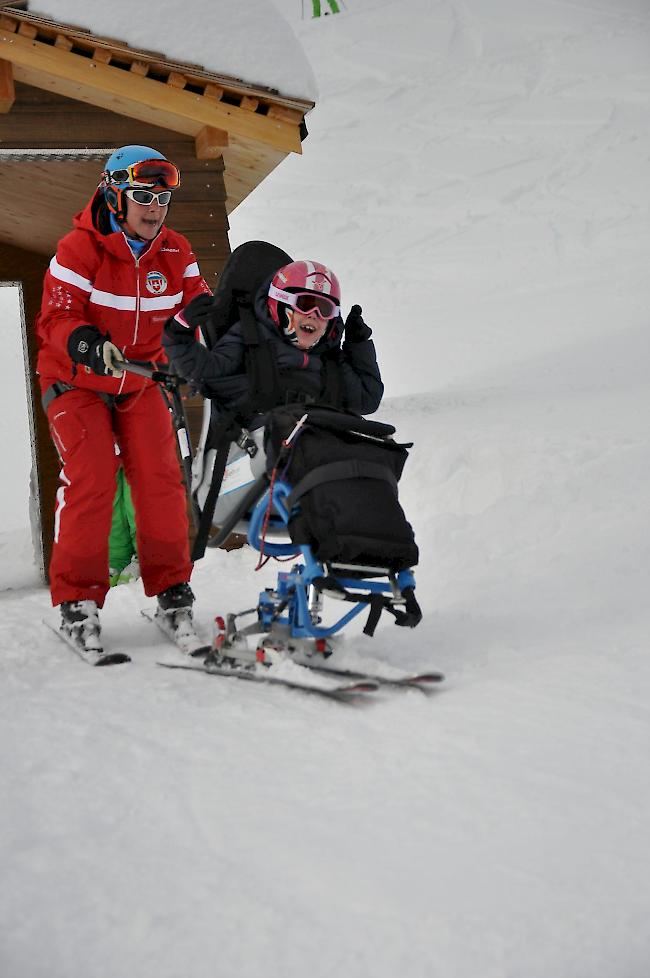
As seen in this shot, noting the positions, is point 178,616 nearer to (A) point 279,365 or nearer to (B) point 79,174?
(A) point 279,365

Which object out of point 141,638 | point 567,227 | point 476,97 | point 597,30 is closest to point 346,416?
point 141,638

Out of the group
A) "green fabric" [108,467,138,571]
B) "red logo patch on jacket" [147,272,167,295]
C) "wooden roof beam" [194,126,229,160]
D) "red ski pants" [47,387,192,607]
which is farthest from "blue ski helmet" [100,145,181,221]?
"wooden roof beam" [194,126,229,160]

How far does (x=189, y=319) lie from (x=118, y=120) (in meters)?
3.32

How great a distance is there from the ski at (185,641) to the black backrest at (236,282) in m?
1.13

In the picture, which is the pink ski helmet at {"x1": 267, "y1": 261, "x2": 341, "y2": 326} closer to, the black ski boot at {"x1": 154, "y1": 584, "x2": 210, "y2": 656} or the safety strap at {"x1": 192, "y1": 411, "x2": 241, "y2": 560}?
the safety strap at {"x1": 192, "y1": 411, "x2": 241, "y2": 560}

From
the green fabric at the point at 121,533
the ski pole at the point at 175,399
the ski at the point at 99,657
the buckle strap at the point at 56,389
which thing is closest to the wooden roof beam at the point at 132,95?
the green fabric at the point at 121,533

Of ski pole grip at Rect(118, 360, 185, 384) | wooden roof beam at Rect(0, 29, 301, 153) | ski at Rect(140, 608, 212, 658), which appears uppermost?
wooden roof beam at Rect(0, 29, 301, 153)

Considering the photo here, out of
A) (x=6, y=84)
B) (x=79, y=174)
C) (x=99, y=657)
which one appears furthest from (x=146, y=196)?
(x=79, y=174)

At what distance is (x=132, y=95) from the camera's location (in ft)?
20.1

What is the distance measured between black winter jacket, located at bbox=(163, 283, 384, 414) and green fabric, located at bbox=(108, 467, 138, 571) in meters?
2.08

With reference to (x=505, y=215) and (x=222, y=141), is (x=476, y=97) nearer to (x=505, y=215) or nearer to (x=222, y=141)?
(x=505, y=215)

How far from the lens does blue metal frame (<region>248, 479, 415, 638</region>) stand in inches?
128

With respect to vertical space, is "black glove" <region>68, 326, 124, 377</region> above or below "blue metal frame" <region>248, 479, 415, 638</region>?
above

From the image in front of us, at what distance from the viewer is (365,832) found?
2152mm
